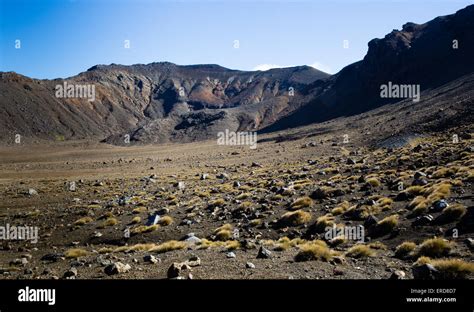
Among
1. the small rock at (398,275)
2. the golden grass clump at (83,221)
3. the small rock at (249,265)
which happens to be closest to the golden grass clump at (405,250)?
the small rock at (398,275)

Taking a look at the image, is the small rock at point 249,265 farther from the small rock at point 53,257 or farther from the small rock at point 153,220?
the small rock at point 153,220

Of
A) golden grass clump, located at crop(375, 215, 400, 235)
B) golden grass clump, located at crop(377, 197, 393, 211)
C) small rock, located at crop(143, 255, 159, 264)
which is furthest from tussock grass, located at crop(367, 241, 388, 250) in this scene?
small rock, located at crop(143, 255, 159, 264)

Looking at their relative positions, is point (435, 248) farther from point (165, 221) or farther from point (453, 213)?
point (165, 221)

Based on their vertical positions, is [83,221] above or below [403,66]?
below

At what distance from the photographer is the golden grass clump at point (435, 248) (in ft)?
29.3

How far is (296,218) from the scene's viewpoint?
15133 millimetres

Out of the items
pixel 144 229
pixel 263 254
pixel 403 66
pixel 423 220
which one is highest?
pixel 403 66

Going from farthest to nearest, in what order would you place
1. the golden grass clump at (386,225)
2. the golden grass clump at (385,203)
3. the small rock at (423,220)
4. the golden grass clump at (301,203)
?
the golden grass clump at (301,203), the golden grass clump at (385,203), the golden grass clump at (386,225), the small rock at (423,220)

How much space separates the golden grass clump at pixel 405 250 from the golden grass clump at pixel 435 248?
42 centimetres

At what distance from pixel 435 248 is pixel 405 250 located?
897 millimetres

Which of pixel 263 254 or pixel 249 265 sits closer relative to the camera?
pixel 249 265

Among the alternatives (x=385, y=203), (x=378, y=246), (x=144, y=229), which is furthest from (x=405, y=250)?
(x=144, y=229)

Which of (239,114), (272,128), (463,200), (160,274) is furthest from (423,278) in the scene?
(239,114)
